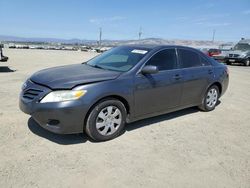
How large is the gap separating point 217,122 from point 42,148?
362cm

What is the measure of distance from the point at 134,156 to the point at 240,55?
2064 cm

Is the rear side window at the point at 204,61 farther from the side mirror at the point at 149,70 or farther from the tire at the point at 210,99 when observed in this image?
the side mirror at the point at 149,70

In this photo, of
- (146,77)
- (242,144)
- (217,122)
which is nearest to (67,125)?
A: (146,77)

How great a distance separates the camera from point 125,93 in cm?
443

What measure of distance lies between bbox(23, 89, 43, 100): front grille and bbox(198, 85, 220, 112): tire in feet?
12.5

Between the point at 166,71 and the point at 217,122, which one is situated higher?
the point at 166,71

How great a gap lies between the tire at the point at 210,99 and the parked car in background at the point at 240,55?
17076 millimetres

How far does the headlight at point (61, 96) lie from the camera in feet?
12.9

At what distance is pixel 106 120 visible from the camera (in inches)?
170

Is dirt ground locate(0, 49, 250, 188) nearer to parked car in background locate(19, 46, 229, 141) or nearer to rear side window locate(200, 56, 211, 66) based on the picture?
parked car in background locate(19, 46, 229, 141)

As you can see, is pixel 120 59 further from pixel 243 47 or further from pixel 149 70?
pixel 243 47

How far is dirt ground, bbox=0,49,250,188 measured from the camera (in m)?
3.24

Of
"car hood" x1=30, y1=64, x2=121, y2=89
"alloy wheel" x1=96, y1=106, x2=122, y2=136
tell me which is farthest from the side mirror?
"alloy wheel" x1=96, y1=106, x2=122, y2=136

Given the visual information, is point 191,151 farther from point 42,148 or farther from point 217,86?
point 217,86
